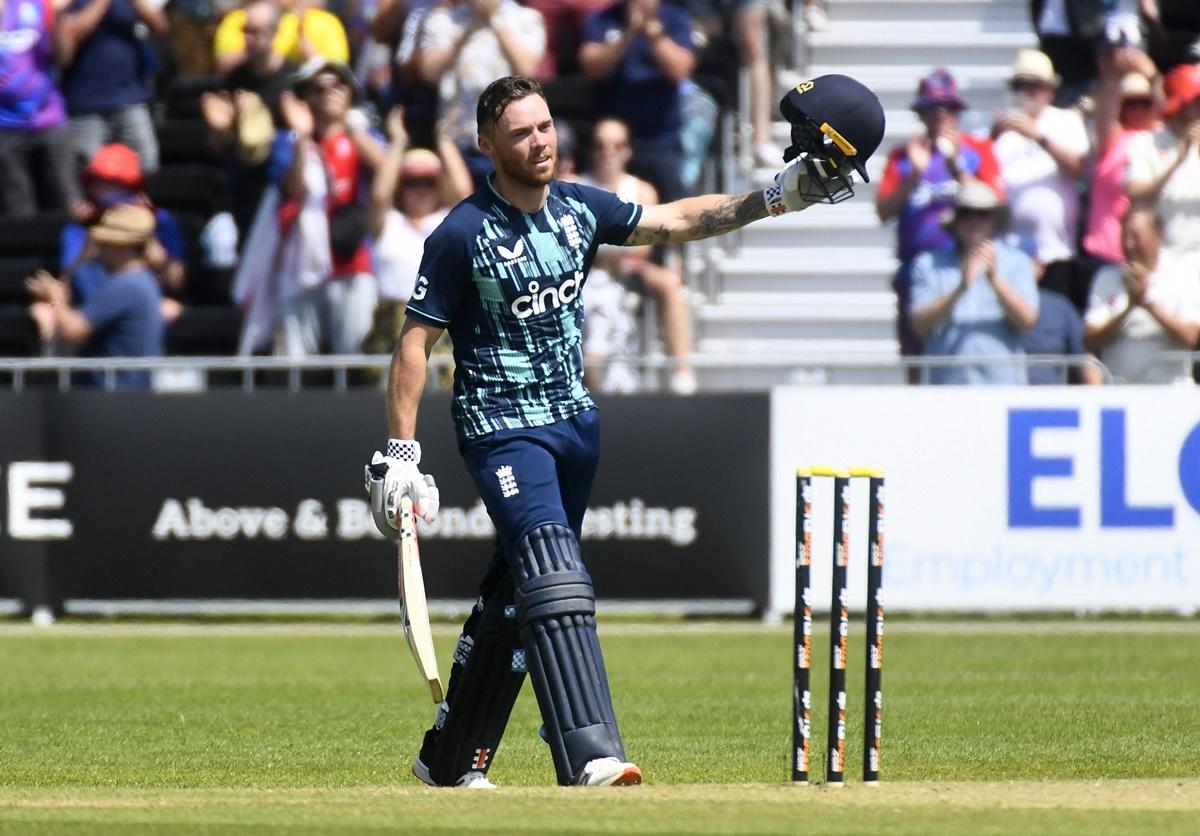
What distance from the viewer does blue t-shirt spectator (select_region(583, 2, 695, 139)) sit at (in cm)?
1661

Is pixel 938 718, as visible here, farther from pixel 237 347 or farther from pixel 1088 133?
pixel 237 347

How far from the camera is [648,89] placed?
54.7ft

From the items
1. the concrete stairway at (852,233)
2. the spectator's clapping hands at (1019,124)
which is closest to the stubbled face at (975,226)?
the spectator's clapping hands at (1019,124)

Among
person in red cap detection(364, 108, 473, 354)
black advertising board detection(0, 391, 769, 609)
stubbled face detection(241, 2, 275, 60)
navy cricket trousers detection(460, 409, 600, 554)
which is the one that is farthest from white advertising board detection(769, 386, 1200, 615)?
navy cricket trousers detection(460, 409, 600, 554)

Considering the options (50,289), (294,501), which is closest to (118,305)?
(50,289)

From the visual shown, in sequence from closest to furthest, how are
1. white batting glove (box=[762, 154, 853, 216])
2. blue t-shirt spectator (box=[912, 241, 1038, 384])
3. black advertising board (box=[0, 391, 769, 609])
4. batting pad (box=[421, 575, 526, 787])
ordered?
white batting glove (box=[762, 154, 853, 216]) → batting pad (box=[421, 575, 526, 787]) → blue t-shirt spectator (box=[912, 241, 1038, 384]) → black advertising board (box=[0, 391, 769, 609])

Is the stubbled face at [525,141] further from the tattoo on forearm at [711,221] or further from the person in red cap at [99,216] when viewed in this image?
the person in red cap at [99,216]

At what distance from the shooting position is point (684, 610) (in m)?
14.6

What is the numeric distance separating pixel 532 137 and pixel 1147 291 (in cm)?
818

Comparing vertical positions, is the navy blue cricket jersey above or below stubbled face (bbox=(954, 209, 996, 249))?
below

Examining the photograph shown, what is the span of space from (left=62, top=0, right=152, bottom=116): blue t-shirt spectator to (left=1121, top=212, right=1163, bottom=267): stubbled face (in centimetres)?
765

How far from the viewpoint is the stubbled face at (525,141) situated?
24.0 feet

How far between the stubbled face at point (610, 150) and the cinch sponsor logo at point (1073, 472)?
3.12 m

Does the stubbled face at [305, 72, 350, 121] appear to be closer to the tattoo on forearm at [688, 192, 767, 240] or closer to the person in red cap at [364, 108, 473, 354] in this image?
the person in red cap at [364, 108, 473, 354]
